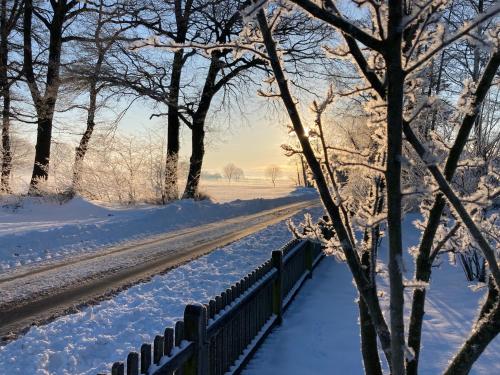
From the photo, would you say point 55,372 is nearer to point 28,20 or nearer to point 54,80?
point 54,80

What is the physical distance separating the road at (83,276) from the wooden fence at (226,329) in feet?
8.44

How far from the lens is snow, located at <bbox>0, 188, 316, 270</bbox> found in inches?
457

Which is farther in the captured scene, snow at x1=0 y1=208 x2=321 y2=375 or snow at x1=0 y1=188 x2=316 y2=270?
snow at x1=0 y1=188 x2=316 y2=270

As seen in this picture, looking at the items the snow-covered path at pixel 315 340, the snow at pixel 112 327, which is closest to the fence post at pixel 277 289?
the snow-covered path at pixel 315 340

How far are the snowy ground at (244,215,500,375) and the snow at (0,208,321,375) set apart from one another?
134 cm

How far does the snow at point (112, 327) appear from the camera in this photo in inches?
195

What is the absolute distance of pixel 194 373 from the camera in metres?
3.63

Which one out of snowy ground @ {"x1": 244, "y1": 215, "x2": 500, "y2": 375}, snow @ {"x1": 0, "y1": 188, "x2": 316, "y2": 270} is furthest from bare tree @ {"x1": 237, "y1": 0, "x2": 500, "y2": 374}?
snow @ {"x1": 0, "y1": 188, "x2": 316, "y2": 270}

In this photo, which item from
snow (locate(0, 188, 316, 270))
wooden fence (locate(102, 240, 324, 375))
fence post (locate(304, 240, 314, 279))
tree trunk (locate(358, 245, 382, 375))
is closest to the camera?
tree trunk (locate(358, 245, 382, 375))

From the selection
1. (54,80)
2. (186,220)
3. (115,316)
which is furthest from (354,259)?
(54,80)

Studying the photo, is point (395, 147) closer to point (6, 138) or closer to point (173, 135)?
point (173, 135)

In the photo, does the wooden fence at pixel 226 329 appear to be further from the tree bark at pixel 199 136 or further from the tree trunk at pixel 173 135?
the tree bark at pixel 199 136

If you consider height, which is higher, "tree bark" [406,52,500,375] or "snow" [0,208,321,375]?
"tree bark" [406,52,500,375]

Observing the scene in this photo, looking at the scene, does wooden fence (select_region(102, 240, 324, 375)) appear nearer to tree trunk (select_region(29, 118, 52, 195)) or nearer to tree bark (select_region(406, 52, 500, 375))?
tree bark (select_region(406, 52, 500, 375))
